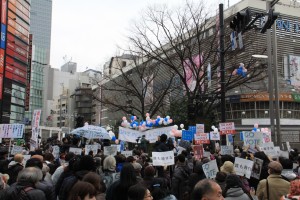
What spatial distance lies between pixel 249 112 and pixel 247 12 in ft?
99.5

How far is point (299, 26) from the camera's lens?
3934 centimetres

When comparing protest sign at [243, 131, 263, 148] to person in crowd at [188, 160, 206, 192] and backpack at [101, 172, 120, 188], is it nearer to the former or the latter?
person in crowd at [188, 160, 206, 192]

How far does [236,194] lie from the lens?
469 cm

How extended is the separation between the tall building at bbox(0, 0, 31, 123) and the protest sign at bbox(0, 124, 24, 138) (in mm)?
50616

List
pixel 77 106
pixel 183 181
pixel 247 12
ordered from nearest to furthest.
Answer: pixel 183 181 → pixel 247 12 → pixel 77 106

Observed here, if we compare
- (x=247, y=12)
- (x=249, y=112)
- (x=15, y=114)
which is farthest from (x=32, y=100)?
(x=247, y=12)

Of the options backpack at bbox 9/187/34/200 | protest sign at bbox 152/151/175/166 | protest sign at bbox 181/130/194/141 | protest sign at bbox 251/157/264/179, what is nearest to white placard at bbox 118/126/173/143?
protest sign at bbox 152/151/175/166

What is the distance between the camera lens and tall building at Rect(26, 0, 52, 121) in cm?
11844

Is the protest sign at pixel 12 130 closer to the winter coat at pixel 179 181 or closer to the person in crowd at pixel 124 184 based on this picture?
the winter coat at pixel 179 181

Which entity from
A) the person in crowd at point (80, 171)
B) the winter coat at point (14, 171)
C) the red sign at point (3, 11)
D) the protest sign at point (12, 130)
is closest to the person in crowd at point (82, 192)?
the person in crowd at point (80, 171)

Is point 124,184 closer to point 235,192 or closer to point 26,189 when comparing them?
point 26,189

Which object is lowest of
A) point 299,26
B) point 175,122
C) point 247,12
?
point 175,122

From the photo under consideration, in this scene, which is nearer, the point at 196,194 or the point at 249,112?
the point at 196,194

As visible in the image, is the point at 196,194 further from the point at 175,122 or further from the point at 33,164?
the point at 175,122
